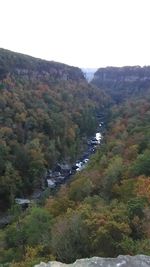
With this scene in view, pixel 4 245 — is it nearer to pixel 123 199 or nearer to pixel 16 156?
pixel 123 199

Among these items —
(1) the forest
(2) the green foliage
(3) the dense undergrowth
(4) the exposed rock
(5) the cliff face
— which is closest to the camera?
(4) the exposed rock

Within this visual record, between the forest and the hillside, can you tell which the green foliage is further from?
the hillside

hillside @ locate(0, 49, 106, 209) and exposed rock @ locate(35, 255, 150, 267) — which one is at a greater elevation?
exposed rock @ locate(35, 255, 150, 267)

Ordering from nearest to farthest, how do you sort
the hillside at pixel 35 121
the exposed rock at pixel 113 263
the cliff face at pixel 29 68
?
1. the exposed rock at pixel 113 263
2. the hillside at pixel 35 121
3. the cliff face at pixel 29 68

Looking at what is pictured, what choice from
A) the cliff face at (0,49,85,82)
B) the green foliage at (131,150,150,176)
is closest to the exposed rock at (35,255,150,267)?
the green foliage at (131,150,150,176)

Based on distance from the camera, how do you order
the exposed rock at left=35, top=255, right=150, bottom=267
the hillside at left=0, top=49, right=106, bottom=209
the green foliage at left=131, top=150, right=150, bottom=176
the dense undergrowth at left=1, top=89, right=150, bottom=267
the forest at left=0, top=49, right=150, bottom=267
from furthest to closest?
the hillside at left=0, top=49, right=106, bottom=209 < the green foliage at left=131, top=150, right=150, bottom=176 < the forest at left=0, top=49, right=150, bottom=267 < the dense undergrowth at left=1, top=89, right=150, bottom=267 < the exposed rock at left=35, top=255, right=150, bottom=267

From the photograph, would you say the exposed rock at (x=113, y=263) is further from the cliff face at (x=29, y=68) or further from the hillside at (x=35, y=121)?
the cliff face at (x=29, y=68)

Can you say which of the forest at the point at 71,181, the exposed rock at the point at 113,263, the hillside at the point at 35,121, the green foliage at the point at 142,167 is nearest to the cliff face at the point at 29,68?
the hillside at the point at 35,121

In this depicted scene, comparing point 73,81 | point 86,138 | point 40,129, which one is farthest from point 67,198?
point 73,81

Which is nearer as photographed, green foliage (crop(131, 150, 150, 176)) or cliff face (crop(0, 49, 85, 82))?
green foliage (crop(131, 150, 150, 176))
